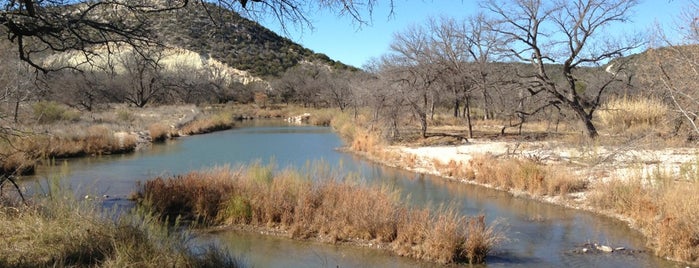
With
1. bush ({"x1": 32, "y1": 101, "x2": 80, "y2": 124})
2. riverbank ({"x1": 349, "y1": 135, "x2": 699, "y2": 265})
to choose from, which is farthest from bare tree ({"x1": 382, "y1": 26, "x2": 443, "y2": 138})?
bush ({"x1": 32, "y1": 101, "x2": 80, "y2": 124})

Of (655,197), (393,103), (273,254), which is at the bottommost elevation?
(273,254)

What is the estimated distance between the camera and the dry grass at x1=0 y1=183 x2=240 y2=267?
625 cm

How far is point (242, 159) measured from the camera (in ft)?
72.4

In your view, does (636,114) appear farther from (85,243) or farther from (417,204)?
(85,243)

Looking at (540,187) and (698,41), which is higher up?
(698,41)

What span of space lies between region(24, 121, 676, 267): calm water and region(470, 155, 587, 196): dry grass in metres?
0.58

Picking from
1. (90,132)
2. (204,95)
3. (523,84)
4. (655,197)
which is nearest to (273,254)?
(655,197)

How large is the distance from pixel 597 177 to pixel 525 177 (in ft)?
6.00

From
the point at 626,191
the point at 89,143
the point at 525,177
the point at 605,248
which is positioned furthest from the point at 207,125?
the point at 605,248

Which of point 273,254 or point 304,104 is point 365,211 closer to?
point 273,254

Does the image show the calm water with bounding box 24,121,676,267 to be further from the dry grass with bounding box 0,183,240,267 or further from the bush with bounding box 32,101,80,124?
the bush with bounding box 32,101,80,124

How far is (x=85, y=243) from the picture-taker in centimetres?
665

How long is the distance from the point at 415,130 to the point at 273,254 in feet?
66.0

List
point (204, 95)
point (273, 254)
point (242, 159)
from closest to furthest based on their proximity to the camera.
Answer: point (273, 254)
point (242, 159)
point (204, 95)
